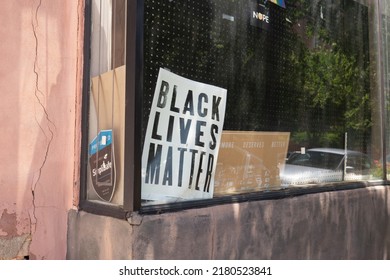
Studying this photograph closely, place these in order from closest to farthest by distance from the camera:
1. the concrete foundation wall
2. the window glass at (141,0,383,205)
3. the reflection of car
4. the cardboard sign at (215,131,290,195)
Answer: the concrete foundation wall < the window glass at (141,0,383,205) < the cardboard sign at (215,131,290,195) < the reflection of car

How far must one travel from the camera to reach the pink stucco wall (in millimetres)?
3123

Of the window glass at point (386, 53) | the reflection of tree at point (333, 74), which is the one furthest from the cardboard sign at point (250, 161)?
the window glass at point (386, 53)

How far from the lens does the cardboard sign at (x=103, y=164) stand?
3105mm

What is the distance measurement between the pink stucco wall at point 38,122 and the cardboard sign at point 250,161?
130 centimetres

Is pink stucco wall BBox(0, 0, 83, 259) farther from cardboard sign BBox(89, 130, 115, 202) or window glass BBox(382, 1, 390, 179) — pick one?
window glass BBox(382, 1, 390, 179)

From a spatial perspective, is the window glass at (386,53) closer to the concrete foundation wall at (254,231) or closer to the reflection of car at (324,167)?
the reflection of car at (324,167)

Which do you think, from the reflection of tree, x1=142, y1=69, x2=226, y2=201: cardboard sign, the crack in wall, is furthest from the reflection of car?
the crack in wall

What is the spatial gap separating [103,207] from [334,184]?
2.95 metres

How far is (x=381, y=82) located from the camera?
19.0 ft

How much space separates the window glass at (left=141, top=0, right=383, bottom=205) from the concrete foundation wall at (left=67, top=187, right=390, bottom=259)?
0.25 m

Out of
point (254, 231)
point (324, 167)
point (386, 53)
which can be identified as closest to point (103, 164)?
point (254, 231)

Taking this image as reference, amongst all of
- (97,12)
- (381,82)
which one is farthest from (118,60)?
(381,82)

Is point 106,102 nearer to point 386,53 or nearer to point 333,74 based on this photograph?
point 333,74

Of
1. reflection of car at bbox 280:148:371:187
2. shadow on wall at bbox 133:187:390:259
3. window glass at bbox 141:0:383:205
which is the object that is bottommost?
shadow on wall at bbox 133:187:390:259
